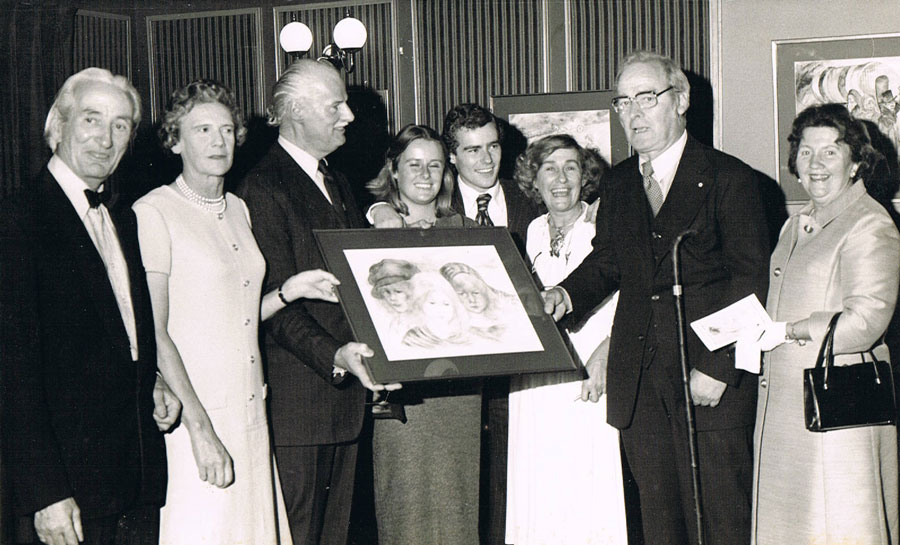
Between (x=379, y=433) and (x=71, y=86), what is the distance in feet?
5.44

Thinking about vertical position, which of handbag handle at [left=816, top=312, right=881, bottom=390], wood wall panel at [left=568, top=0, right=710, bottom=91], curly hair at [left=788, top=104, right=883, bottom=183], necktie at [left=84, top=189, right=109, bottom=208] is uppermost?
wood wall panel at [left=568, top=0, right=710, bottom=91]

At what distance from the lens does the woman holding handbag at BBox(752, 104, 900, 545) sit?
2.95 metres

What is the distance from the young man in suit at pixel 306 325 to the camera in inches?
115

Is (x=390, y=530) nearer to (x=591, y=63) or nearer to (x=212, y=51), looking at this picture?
(x=591, y=63)

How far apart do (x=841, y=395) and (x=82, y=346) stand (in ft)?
7.58

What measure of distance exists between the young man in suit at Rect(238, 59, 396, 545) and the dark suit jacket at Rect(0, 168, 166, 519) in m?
0.51

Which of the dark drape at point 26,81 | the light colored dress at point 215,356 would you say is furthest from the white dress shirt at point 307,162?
the dark drape at point 26,81

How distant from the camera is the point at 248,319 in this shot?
2760 millimetres

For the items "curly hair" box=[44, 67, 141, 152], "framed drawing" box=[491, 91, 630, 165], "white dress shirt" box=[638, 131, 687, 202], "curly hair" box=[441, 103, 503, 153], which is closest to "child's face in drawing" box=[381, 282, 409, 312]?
"curly hair" box=[44, 67, 141, 152]

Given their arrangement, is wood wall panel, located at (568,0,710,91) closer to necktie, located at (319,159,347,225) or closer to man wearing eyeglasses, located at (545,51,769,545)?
man wearing eyeglasses, located at (545,51,769,545)

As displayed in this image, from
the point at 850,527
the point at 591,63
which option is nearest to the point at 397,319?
the point at 850,527

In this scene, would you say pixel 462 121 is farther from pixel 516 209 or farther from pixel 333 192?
pixel 333 192

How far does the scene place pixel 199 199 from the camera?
2.75 m

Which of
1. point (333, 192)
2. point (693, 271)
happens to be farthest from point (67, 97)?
point (693, 271)
